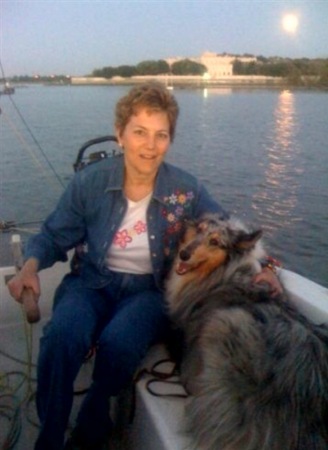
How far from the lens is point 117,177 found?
269 cm

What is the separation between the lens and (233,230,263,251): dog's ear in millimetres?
2441

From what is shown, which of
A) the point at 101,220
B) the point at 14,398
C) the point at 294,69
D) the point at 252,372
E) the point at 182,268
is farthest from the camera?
the point at 294,69

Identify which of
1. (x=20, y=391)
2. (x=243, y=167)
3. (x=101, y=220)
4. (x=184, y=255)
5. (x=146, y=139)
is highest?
(x=146, y=139)

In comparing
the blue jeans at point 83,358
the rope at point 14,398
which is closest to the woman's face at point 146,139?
the blue jeans at point 83,358

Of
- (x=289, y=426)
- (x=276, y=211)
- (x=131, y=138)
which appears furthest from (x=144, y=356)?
(x=276, y=211)

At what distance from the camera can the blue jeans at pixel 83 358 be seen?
219 cm

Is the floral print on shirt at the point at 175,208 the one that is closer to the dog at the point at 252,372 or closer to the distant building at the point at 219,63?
the dog at the point at 252,372

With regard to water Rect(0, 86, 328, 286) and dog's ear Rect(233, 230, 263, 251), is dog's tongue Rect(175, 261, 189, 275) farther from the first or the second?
water Rect(0, 86, 328, 286)

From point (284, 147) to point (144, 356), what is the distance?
1704cm

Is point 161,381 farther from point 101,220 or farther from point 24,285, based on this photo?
point 101,220

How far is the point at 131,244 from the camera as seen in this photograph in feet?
8.84

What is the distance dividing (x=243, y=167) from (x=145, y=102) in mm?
13028

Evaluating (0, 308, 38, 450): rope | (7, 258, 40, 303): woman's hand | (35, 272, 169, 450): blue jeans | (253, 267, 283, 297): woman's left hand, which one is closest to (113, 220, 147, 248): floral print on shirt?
(35, 272, 169, 450): blue jeans

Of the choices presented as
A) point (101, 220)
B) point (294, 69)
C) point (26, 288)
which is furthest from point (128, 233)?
point (294, 69)
